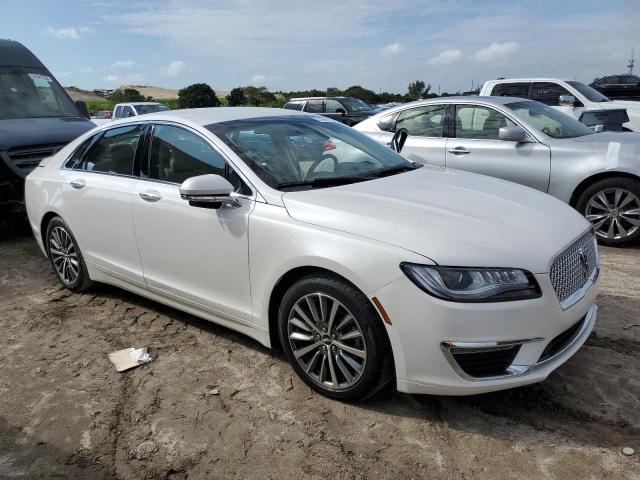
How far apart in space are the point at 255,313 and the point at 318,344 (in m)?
0.47

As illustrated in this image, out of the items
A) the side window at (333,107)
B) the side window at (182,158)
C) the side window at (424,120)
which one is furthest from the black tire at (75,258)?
the side window at (333,107)

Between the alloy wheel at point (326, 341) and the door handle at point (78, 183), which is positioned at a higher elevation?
the door handle at point (78, 183)

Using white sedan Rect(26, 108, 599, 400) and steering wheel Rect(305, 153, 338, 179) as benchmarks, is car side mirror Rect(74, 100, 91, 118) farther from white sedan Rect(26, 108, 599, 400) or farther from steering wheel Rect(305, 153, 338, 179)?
steering wheel Rect(305, 153, 338, 179)

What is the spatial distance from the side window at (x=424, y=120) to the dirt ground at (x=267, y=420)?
11.7 feet

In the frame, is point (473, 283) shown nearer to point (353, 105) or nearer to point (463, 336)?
point (463, 336)

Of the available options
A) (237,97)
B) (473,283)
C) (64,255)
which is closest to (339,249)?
(473,283)

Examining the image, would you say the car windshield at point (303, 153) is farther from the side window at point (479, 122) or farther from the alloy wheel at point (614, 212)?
the alloy wheel at point (614, 212)

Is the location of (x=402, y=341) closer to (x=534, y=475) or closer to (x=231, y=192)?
(x=534, y=475)

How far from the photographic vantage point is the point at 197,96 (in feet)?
162

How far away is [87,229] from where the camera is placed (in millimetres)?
4398

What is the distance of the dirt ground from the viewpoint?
8.40 ft

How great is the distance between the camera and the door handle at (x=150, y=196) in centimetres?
372

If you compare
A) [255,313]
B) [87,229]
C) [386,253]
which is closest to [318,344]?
[255,313]

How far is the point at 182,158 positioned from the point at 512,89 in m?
9.20
